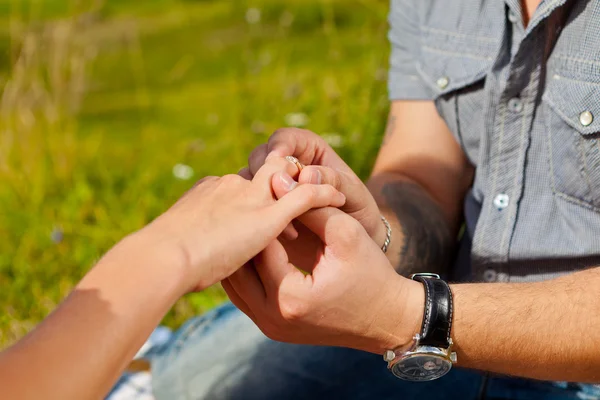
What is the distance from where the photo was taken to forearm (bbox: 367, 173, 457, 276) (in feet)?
6.45

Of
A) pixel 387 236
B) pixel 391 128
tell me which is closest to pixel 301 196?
pixel 387 236

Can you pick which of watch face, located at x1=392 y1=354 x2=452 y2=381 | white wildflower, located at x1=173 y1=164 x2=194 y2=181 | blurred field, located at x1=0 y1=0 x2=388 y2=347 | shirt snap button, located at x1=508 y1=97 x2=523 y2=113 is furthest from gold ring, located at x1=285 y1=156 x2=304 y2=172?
white wildflower, located at x1=173 y1=164 x2=194 y2=181

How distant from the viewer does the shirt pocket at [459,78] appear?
6.51 ft

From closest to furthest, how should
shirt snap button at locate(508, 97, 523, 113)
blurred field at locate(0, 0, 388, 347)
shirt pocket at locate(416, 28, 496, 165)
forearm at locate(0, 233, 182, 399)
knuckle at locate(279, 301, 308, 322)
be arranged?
forearm at locate(0, 233, 182, 399) < knuckle at locate(279, 301, 308, 322) < shirt snap button at locate(508, 97, 523, 113) < shirt pocket at locate(416, 28, 496, 165) < blurred field at locate(0, 0, 388, 347)

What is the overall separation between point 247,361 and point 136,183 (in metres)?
1.80

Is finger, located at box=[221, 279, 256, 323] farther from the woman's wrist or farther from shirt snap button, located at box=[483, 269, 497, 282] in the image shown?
shirt snap button, located at box=[483, 269, 497, 282]

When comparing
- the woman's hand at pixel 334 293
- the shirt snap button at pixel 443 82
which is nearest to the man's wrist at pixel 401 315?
the woman's hand at pixel 334 293

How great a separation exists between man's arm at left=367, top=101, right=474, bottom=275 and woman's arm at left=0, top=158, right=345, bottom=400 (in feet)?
1.73

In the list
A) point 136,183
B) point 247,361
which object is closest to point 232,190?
point 247,361

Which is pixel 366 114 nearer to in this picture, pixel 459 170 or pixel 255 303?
pixel 459 170

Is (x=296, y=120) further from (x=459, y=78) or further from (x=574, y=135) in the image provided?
(x=574, y=135)

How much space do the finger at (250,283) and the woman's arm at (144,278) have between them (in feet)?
0.33

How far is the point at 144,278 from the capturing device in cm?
136

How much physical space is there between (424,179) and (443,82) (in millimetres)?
277
